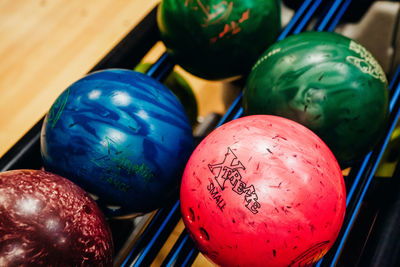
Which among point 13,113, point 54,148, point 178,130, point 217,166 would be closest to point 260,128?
point 217,166

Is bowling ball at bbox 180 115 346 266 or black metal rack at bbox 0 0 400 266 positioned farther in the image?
black metal rack at bbox 0 0 400 266

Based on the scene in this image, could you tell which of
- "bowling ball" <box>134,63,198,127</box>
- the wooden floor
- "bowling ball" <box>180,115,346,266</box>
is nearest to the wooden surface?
the wooden floor

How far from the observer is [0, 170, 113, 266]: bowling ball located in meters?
0.73

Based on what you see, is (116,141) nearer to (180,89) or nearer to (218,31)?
(218,31)

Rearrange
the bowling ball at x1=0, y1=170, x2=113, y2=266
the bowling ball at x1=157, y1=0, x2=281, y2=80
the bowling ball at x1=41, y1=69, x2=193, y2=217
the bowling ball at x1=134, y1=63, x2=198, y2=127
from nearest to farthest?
the bowling ball at x1=0, y1=170, x2=113, y2=266
the bowling ball at x1=41, y1=69, x2=193, y2=217
the bowling ball at x1=157, y1=0, x2=281, y2=80
the bowling ball at x1=134, y1=63, x2=198, y2=127

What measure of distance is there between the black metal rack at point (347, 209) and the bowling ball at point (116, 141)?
0.14 m

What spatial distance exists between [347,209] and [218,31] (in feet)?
2.19

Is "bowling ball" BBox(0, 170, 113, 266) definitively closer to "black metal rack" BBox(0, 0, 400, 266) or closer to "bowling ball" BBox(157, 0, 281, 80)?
"black metal rack" BBox(0, 0, 400, 266)

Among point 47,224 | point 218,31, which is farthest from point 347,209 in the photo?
point 47,224

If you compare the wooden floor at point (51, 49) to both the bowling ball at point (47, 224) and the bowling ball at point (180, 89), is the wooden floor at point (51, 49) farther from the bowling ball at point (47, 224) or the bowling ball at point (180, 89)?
the bowling ball at point (47, 224)

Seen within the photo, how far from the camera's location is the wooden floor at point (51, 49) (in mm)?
2176

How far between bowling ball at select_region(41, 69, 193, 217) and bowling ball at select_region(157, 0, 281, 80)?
275 mm

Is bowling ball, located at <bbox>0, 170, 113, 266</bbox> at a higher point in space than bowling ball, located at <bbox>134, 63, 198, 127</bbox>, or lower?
higher

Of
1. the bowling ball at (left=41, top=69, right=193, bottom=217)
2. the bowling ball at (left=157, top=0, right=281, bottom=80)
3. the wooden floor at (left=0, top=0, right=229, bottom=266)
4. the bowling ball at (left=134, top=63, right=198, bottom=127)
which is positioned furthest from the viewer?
the wooden floor at (left=0, top=0, right=229, bottom=266)
